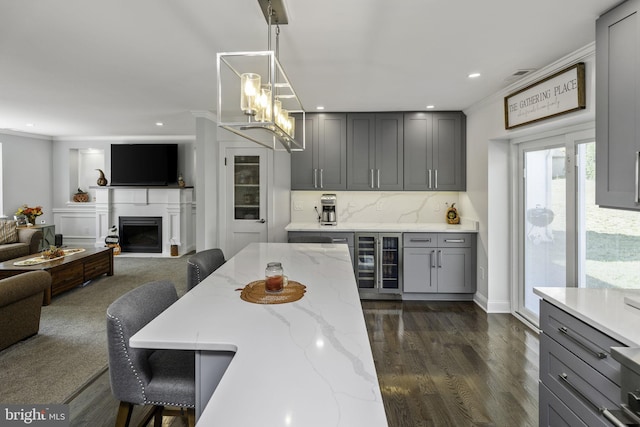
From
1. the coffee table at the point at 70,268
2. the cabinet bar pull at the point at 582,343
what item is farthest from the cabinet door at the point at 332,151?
the coffee table at the point at 70,268

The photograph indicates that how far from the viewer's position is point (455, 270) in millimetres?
4262

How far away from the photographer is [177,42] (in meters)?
2.52

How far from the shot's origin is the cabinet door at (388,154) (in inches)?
181

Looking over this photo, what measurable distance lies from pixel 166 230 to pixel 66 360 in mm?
4773

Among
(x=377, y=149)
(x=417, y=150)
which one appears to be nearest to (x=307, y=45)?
(x=377, y=149)

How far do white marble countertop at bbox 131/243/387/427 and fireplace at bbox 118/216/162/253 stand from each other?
601 cm

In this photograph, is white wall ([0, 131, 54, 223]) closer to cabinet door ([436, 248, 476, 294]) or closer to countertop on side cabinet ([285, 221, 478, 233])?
countertop on side cabinet ([285, 221, 478, 233])

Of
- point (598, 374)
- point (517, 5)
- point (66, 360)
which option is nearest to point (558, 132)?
point (517, 5)

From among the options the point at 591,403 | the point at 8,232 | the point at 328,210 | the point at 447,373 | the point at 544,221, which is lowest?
the point at 447,373

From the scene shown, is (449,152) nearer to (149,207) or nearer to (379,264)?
(379,264)

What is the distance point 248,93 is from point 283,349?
1197 mm

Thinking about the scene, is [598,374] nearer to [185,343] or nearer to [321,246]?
[185,343]

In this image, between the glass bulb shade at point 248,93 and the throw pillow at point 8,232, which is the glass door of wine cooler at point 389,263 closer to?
the glass bulb shade at point 248,93

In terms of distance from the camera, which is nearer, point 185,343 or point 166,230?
point 185,343
